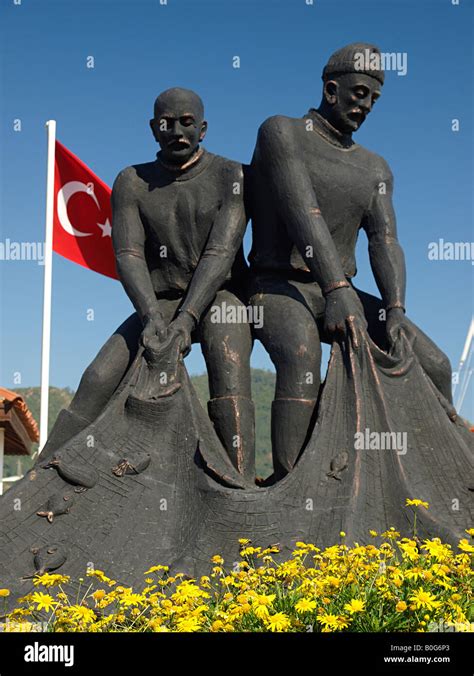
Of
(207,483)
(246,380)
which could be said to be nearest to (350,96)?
(246,380)

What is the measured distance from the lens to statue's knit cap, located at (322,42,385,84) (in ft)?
19.4

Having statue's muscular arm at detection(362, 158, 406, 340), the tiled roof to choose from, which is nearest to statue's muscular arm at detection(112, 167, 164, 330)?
statue's muscular arm at detection(362, 158, 406, 340)

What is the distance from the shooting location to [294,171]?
586cm

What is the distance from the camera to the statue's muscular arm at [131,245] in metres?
5.96

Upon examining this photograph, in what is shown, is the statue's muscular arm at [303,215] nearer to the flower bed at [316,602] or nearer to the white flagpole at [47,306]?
the flower bed at [316,602]

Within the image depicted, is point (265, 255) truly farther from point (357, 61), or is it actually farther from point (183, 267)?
point (357, 61)

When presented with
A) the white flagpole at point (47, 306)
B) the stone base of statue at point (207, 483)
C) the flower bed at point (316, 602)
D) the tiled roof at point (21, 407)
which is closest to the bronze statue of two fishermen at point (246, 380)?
the stone base of statue at point (207, 483)

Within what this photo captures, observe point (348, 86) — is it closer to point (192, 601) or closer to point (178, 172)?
point (178, 172)

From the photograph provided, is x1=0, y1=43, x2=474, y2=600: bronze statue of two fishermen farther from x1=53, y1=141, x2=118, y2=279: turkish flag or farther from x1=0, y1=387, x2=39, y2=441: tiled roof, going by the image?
x1=0, y1=387, x2=39, y2=441: tiled roof

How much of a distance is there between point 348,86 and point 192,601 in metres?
3.60

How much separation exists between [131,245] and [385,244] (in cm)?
169

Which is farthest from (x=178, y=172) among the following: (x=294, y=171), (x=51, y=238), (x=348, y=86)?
(x=51, y=238)

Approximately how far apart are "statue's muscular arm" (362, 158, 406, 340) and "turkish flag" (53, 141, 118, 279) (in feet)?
Answer: 18.0

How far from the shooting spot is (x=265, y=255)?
6.17 m
